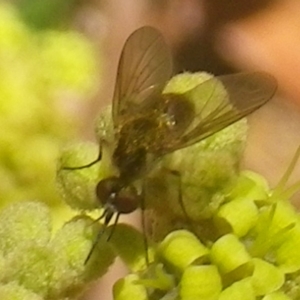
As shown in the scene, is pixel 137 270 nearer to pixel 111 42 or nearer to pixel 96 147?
pixel 96 147

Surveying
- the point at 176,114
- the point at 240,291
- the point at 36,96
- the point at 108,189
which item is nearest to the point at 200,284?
the point at 240,291

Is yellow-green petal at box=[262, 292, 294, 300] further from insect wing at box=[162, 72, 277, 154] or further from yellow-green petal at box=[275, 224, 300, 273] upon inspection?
insect wing at box=[162, 72, 277, 154]

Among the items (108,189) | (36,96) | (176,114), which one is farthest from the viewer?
(36,96)

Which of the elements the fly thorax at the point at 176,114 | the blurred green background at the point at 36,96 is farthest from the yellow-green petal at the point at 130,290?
the blurred green background at the point at 36,96

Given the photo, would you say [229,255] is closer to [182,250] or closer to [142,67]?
[182,250]

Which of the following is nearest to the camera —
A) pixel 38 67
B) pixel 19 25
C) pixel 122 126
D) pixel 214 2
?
pixel 122 126

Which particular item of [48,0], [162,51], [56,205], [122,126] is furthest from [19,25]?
[122,126]
